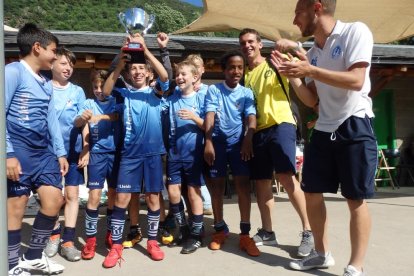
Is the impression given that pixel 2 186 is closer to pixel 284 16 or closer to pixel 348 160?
pixel 348 160

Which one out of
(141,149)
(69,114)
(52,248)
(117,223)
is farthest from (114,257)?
(69,114)

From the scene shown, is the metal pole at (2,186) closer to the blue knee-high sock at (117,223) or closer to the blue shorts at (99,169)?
the blue knee-high sock at (117,223)

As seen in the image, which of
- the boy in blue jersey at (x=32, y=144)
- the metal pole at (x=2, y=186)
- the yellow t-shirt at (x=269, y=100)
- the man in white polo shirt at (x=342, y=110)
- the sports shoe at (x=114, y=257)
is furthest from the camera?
the yellow t-shirt at (x=269, y=100)

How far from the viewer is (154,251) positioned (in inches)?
175

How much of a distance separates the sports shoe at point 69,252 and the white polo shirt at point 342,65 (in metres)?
2.39

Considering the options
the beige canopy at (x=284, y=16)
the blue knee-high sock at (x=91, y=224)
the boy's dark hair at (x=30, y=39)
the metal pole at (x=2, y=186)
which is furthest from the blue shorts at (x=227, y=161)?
the beige canopy at (x=284, y=16)

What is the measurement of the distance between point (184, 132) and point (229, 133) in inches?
17.2

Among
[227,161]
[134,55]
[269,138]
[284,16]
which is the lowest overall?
[227,161]

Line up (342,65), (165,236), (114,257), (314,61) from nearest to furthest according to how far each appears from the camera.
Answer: (342,65)
(314,61)
(114,257)
(165,236)

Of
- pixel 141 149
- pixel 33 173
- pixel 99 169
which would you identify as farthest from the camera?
pixel 99 169

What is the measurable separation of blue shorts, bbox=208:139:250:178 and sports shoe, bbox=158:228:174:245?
0.78 m

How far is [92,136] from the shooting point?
4859mm

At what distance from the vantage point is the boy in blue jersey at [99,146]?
4703 millimetres

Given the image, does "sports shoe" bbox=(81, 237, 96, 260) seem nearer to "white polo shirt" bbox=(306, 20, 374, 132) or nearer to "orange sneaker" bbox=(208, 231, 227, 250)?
"orange sneaker" bbox=(208, 231, 227, 250)
